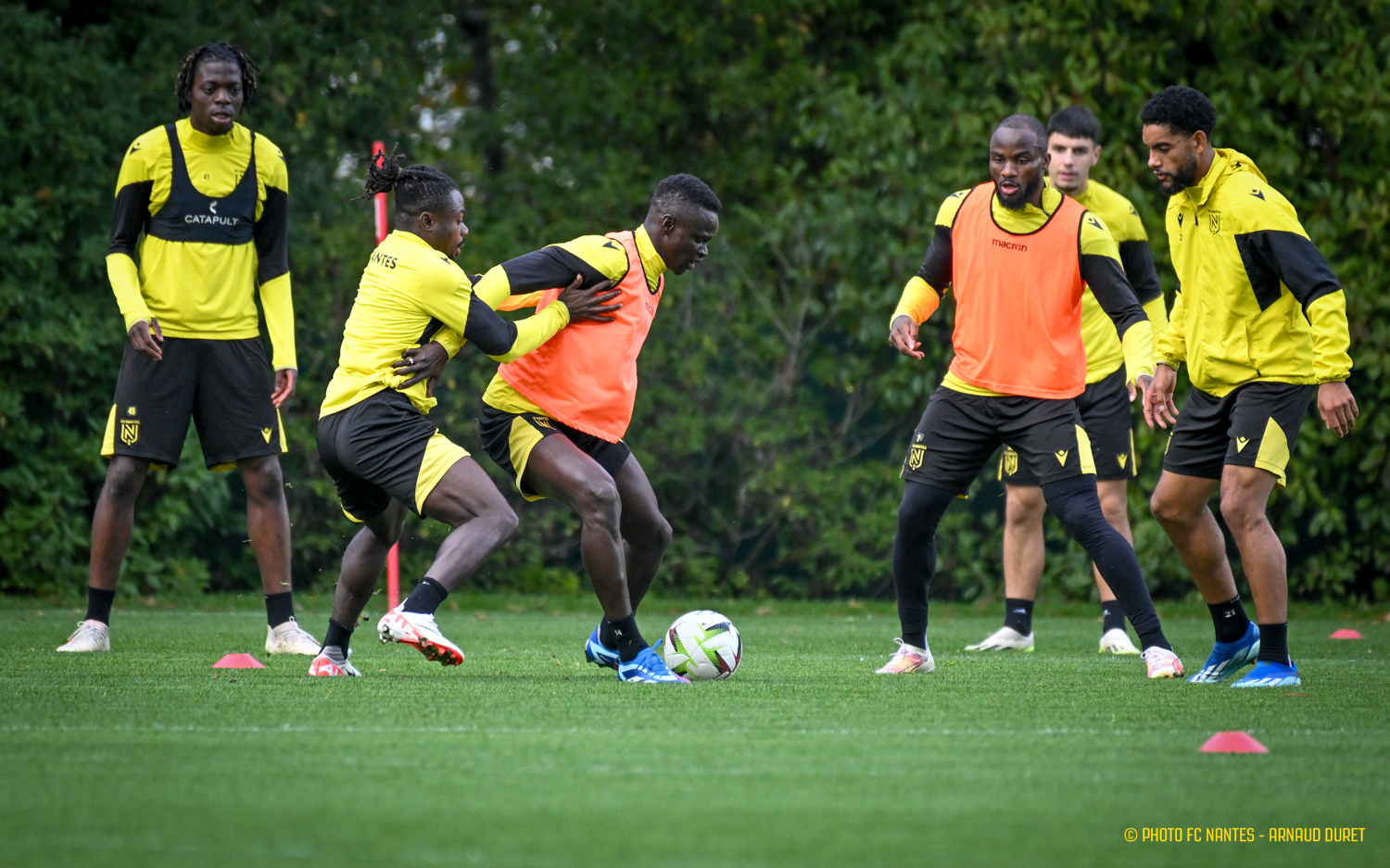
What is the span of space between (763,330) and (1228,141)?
144 inches

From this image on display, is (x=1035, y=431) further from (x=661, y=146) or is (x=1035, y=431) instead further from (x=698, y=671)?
(x=661, y=146)

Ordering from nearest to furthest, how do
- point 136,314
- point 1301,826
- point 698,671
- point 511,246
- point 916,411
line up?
1. point 1301,826
2. point 698,671
3. point 136,314
4. point 916,411
5. point 511,246

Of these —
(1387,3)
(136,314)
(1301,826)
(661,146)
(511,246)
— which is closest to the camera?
A: (1301,826)

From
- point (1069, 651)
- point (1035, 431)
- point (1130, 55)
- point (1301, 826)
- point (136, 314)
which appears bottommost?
point (1069, 651)

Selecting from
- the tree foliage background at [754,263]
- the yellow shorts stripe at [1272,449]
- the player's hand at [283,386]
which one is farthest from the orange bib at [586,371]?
the tree foliage background at [754,263]

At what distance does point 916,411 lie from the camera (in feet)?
38.0

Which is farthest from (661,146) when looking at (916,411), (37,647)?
(37,647)

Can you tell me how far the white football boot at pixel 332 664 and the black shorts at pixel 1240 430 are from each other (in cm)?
332

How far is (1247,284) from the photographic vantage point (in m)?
5.77

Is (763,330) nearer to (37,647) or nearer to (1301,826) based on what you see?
(37,647)

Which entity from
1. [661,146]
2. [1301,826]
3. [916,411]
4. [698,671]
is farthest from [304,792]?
[661,146]

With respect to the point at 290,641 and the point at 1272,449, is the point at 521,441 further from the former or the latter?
the point at 1272,449

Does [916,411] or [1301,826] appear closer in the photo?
Answer: [1301,826]

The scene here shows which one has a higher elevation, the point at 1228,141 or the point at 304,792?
the point at 1228,141
